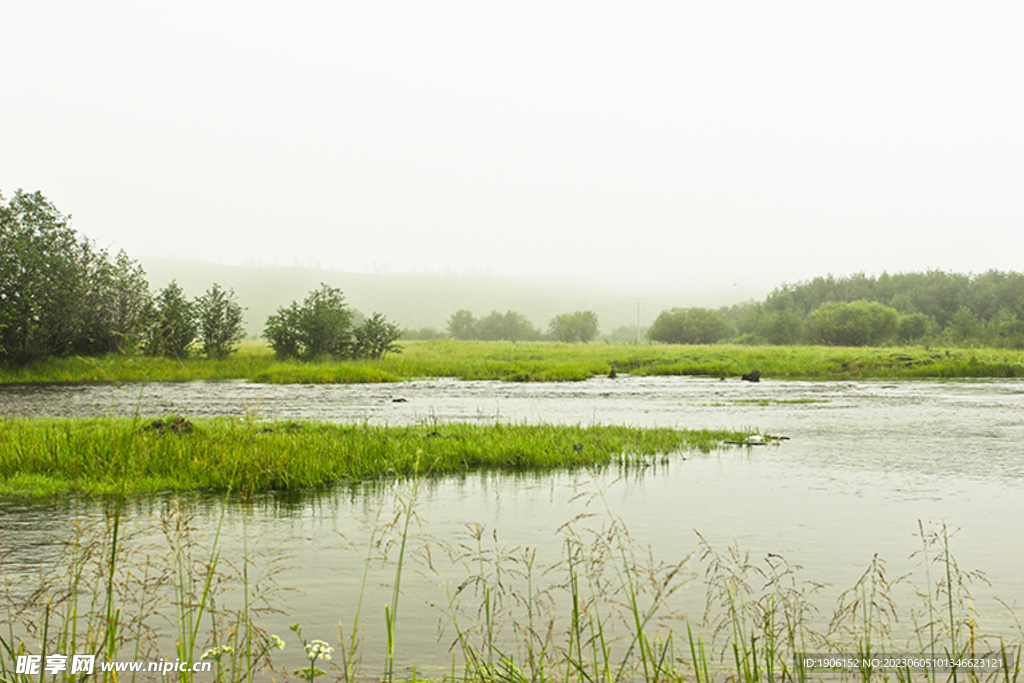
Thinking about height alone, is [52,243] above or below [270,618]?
above

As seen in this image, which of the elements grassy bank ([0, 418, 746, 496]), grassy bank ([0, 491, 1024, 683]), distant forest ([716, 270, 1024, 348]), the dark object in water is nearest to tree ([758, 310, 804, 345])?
distant forest ([716, 270, 1024, 348])

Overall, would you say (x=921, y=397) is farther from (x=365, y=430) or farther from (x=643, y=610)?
(x=643, y=610)

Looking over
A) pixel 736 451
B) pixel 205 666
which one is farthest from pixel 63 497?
pixel 736 451

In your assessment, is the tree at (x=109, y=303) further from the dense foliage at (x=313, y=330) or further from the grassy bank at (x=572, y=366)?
the dense foliage at (x=313, y=330)

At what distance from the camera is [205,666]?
451 centimetres

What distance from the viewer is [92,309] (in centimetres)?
3888

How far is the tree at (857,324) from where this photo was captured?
3489 inches

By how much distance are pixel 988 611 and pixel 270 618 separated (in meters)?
5.90

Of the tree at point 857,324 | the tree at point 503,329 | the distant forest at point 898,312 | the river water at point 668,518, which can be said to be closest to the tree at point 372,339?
the river water at point 668,518

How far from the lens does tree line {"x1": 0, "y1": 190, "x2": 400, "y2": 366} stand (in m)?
35.1

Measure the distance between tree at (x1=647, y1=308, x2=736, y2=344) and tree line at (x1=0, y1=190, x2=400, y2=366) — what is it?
72808 mm

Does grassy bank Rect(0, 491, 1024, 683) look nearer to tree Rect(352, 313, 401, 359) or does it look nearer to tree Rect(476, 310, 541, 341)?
tree Rect(352, 313, 401, 359)

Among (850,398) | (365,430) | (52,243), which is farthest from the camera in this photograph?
(52,243)

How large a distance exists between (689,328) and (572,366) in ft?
227
